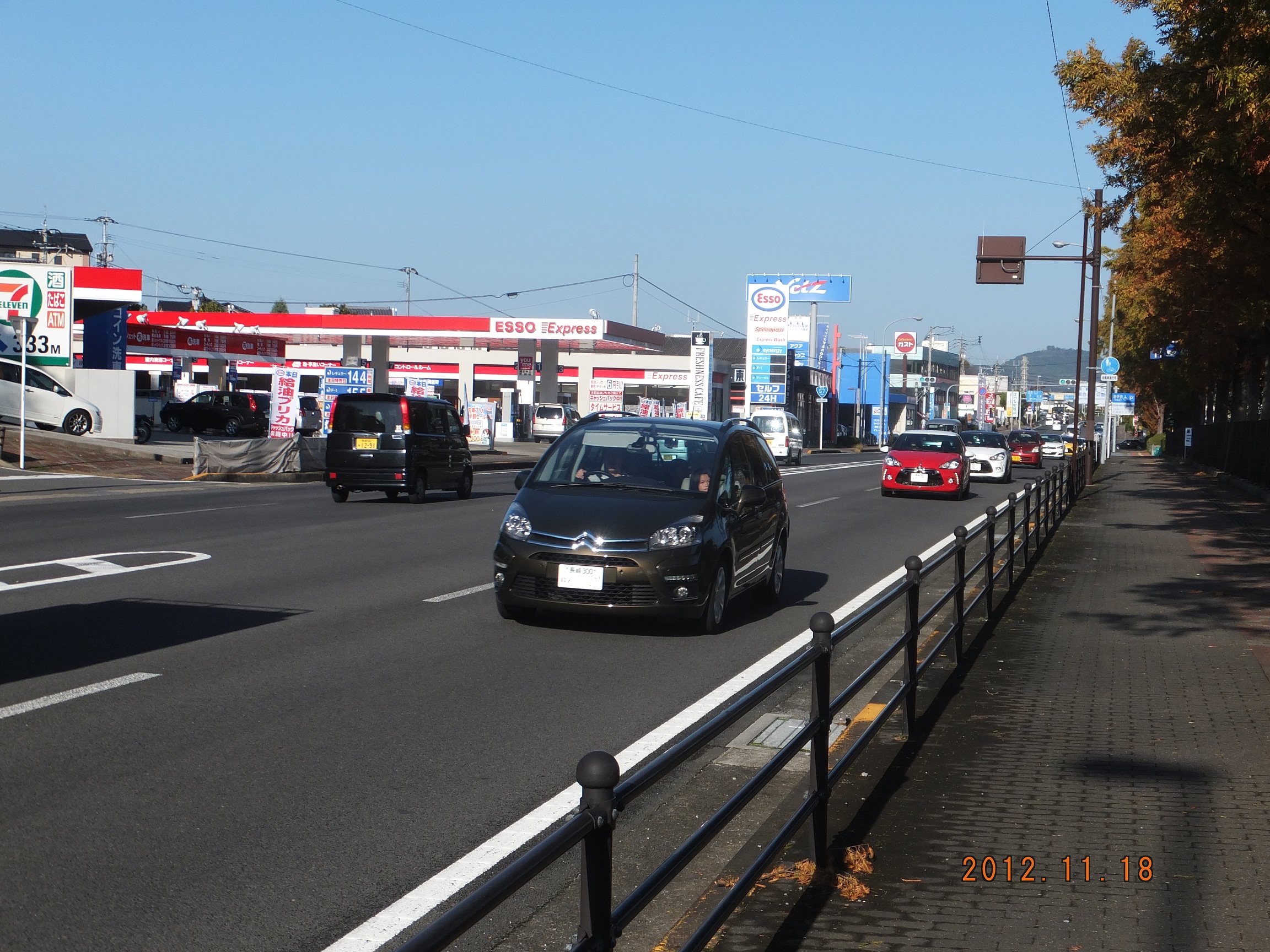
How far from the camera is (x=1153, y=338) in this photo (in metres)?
46.0

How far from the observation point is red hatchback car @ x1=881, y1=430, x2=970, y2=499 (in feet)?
87.5

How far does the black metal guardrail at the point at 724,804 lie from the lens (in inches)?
92.8

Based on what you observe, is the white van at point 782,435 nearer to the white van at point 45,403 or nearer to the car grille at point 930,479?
the car grille at point 930,479

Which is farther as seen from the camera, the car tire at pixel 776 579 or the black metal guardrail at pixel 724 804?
the car tire at pixel 776 579

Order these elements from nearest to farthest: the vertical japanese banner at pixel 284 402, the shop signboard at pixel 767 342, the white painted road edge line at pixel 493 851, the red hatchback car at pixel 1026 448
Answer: the white painted road edge line at pixel 493 851 < the vertical japanese banner at pixel 284 402 < the red hatchback car at pixel 1026 448 < the shop signboard at pixel 767 342

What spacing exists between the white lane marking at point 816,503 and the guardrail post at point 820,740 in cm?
1969

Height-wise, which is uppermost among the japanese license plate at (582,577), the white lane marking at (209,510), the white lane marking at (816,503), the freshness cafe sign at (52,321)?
the freshness cafe sign at (52,321)

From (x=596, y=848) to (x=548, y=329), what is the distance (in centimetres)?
5470

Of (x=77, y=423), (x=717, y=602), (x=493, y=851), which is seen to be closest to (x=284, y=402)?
(x=77, y=423)

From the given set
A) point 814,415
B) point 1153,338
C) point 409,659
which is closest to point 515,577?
point 409,659

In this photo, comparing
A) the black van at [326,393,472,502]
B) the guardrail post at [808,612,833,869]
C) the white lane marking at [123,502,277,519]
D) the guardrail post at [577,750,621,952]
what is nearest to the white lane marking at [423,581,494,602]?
the guardrail post at [808,612,833,869]

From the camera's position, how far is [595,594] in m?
9.31

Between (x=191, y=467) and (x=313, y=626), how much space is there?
23.5 m

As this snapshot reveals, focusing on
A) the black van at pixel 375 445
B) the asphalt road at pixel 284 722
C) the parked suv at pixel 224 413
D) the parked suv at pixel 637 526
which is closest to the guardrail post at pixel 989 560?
the asphalt road at pixel 284 722
